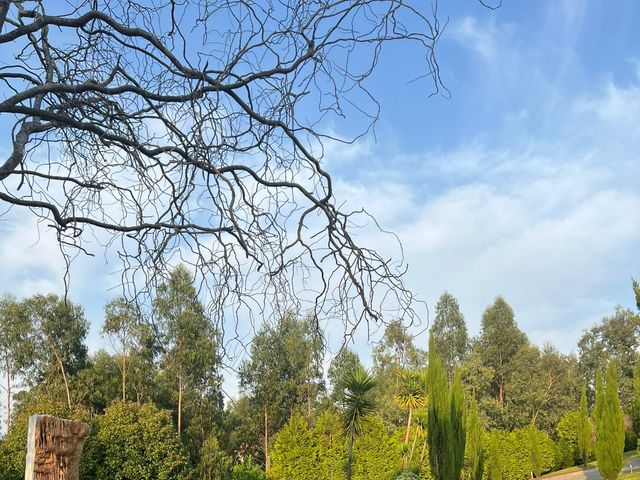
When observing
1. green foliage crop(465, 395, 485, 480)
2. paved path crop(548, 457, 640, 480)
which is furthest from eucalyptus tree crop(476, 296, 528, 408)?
green foliage crop(465, 395, 485, 480)

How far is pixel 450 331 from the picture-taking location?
3834cm

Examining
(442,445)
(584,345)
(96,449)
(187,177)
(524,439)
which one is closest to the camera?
(187,177)

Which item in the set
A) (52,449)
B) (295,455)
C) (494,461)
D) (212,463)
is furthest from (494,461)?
(52,449)

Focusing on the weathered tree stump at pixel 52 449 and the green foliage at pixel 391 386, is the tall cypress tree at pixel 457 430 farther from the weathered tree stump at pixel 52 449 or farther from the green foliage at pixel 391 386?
the weathered tree stump at pixel 52 449

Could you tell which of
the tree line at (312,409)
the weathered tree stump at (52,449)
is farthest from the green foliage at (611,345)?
the weathered tree stump at (52,449)

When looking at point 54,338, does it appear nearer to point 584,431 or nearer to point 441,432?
point 441,432

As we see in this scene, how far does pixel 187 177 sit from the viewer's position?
99.0 inches

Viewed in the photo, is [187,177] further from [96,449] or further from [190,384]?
[190,384]

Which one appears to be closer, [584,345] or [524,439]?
[524,439]

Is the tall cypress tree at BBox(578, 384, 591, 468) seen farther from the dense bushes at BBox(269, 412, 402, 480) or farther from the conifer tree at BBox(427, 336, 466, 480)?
the conifer tree at BBox(427, 336, 466, 480)

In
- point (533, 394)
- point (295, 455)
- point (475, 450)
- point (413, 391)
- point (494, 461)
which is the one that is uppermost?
point (533, 394)

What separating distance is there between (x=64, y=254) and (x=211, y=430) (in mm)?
23816

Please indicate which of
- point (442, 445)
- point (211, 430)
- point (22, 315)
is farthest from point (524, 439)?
point (22, 315)

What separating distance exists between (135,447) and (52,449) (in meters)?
17.7
